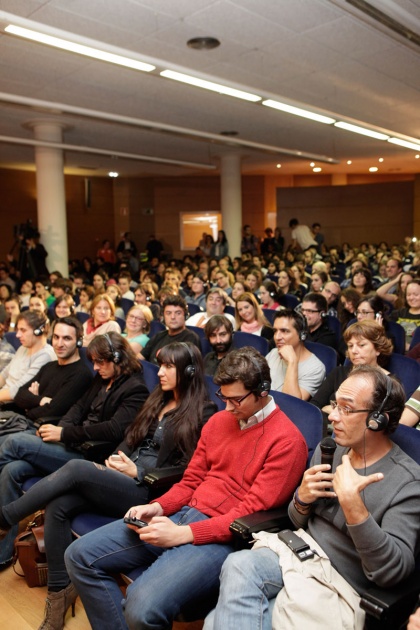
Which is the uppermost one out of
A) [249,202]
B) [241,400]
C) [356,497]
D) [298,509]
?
[249,202]

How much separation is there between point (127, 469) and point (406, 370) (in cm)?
163

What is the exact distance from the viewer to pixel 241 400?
2023 millimetres

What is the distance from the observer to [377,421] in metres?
1.62

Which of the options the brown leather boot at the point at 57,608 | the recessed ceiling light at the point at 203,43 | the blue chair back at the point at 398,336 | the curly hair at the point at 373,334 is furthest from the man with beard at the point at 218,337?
the recessed ceiling light at the point at 203,43

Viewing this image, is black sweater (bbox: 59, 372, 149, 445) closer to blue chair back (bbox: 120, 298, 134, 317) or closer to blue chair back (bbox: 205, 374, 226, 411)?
blue chair back (bbox: 205, 374, 226, 411)

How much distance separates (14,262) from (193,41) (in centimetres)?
703

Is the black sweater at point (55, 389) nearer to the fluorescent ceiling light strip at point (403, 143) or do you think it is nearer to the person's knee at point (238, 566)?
the person's knee at point (238, 566)

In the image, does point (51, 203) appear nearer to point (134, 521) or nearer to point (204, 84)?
point (204, 84)

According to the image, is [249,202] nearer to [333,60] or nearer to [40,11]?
[333,60]

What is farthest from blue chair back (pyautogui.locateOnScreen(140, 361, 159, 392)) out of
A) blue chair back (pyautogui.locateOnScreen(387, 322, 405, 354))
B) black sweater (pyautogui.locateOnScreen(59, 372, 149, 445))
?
blue chair back (pyautogui.locateOnScreen(387, 322, 405, 354))

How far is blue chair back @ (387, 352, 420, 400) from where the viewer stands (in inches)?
116

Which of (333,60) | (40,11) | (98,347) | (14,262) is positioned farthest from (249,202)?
(98,347)

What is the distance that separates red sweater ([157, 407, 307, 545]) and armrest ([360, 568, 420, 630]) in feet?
1.61

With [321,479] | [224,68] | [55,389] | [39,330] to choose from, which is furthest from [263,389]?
[224,68]
